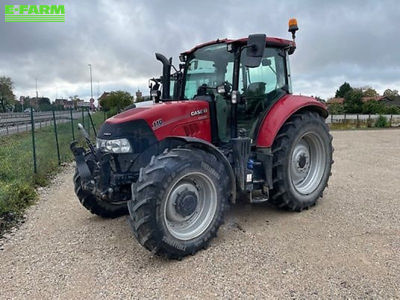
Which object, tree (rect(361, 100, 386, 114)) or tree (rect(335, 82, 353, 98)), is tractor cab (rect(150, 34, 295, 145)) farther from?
tree (rect(335, 82, 353, 98))

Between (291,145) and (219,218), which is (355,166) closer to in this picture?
→ (291,145)

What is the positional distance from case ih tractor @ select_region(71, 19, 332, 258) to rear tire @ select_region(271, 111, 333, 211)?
14 millimetres

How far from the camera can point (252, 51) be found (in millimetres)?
3484

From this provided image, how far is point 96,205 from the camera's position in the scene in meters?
4.29

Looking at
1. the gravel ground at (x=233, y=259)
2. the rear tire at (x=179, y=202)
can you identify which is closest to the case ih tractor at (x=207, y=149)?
the rear tire at (x=179, y=202)

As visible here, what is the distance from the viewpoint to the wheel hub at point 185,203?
10.7 ft

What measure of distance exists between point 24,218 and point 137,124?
8.56 ft

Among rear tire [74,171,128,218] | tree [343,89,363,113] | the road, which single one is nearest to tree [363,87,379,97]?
tree [343,89,363,113]

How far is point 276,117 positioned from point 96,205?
2616 millimetres

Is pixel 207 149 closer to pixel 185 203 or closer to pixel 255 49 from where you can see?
pixel 185 203

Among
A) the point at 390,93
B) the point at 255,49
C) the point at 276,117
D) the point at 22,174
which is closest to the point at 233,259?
the point at 276,117

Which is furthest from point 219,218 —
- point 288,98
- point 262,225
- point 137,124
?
point 288,98

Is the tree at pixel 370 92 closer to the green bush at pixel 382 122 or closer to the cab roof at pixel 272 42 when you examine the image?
the green bush at pixel 382 122

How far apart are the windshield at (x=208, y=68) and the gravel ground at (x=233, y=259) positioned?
1.81m
